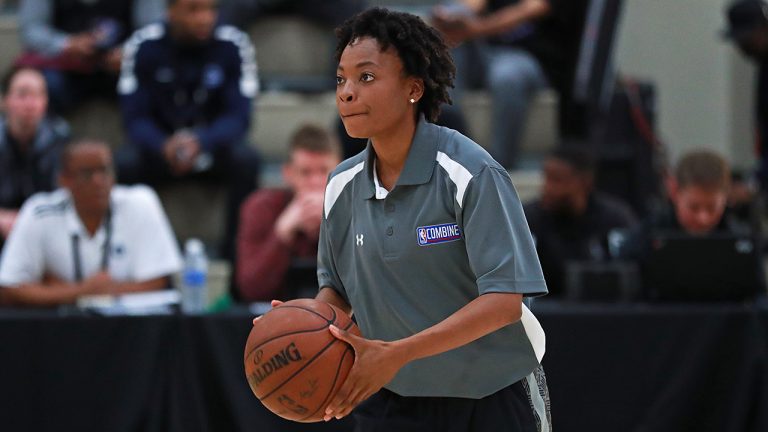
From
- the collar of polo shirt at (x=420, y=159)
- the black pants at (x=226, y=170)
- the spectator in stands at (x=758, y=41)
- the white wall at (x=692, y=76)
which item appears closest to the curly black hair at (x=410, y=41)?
the collar of polo shirt at (x=420, y=159)

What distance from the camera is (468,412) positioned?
3.36m

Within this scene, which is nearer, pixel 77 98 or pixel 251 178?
pixel 251 178

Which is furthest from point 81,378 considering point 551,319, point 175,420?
point 551,319

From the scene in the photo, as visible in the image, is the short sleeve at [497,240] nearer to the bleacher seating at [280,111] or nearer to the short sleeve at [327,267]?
the short sleeve at [327,267]

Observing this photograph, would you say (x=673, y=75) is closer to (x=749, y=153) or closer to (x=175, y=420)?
(x=749, y=153)

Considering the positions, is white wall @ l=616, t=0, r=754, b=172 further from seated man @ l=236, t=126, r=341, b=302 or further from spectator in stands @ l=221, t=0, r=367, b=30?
seated man @ l=236, t=126, r=341, b=302

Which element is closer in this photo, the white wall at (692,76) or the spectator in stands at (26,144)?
the spectator in stands at (26,144)

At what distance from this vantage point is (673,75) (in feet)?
33.8

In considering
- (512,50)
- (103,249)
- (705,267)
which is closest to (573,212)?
(705,267)

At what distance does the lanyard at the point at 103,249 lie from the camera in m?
6.29

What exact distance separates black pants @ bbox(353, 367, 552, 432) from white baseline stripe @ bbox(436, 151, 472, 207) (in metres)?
0.57

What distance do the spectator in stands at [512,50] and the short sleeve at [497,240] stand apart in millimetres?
5187

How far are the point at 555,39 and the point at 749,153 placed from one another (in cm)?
243

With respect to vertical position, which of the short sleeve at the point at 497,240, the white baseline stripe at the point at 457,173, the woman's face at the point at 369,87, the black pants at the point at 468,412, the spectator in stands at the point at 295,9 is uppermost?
the spectator in stands at the point at 295,9
